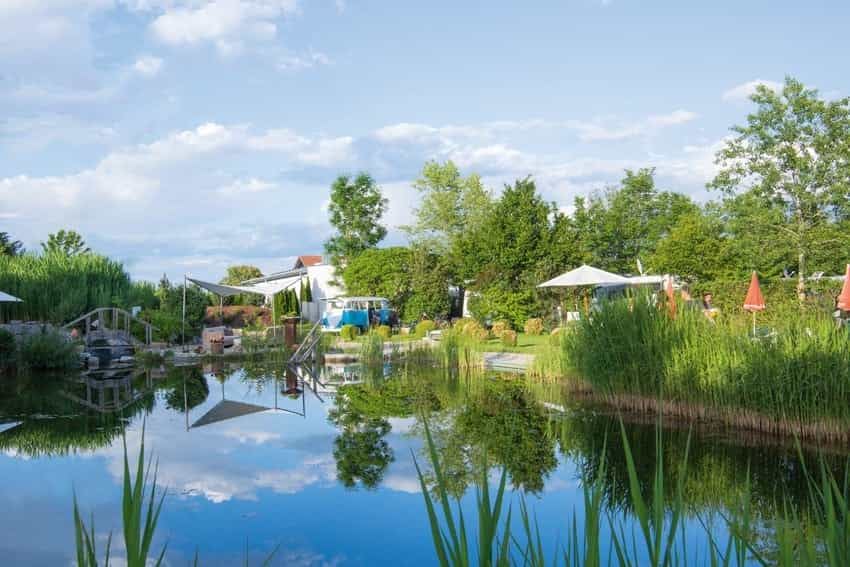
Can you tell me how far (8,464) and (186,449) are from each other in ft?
5.84

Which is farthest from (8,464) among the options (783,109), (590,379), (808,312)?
(783,109)

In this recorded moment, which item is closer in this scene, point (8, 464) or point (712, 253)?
point (8, 464)

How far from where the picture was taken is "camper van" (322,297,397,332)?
88.5 ft

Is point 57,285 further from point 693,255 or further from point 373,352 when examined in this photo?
point 693,255

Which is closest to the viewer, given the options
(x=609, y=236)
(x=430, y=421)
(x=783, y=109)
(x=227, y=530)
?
(x=227, y=530)

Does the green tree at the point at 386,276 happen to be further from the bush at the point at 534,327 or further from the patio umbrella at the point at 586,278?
the patio umbrella at the point at 586,278

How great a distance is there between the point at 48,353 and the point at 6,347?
107 cm

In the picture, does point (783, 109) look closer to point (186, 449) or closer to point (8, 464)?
point (186, 449)

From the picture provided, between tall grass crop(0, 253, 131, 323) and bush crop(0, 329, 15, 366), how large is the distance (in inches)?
209

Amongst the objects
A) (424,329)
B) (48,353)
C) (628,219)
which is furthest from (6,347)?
(628,219)

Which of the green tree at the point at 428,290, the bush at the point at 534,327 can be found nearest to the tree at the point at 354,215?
the green tree at the point at 428,290

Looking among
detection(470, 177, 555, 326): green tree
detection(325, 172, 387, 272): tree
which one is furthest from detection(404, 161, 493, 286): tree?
detection(470, 177, 555, 326): green tree

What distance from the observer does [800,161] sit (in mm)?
23328

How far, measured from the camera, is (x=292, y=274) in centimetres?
3759
